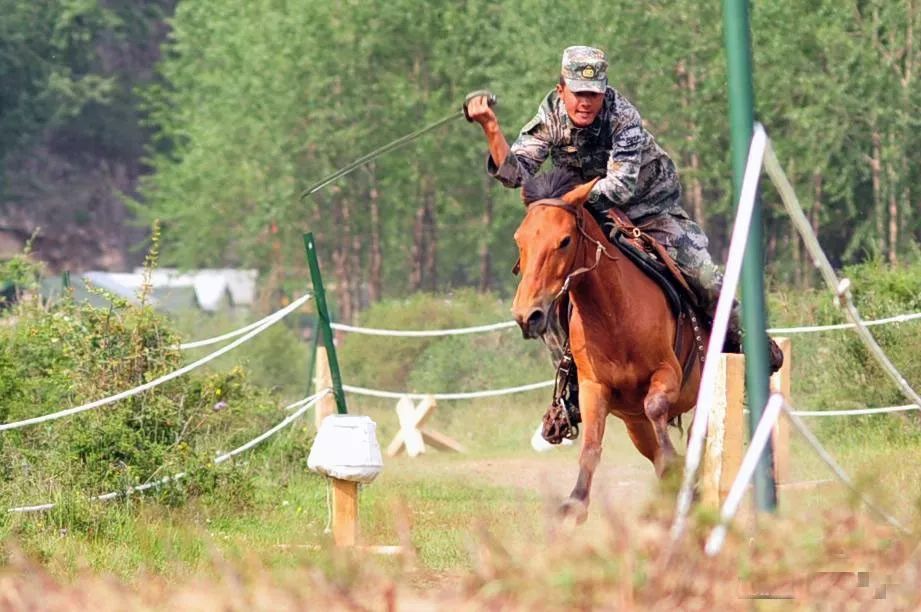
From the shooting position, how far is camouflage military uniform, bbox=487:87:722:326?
945 centimetres

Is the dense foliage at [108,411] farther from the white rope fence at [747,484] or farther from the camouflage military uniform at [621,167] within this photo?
the white rope fence at [747,484]

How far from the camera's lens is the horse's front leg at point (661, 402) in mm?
9102

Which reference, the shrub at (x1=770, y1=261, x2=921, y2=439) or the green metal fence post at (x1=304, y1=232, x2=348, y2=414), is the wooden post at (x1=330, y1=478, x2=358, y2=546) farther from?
the shrub at (x1=770, y1=261, x2=921, y2=439)

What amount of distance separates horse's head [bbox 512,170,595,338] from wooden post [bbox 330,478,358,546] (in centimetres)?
165

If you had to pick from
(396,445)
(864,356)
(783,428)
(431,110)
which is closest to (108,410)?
(783,428)

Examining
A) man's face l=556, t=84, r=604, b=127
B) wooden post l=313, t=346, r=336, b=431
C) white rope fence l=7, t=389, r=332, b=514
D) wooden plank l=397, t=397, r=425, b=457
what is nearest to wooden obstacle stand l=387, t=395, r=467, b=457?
wooden plank l=397, t=397, r=425, b=457

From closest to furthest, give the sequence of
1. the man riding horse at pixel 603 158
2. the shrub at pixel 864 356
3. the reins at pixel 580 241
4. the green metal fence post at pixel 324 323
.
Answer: the reins at pixel 580 241 → the man riding horse at pixel 603 158 → the green metal fence post at pixel 324 323 → the shrub at pixel 864 356

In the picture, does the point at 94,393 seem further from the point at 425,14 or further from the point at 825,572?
the point at 425,14

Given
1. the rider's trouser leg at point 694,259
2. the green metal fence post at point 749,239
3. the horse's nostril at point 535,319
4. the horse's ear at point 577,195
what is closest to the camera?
the green metal fence post at point 749,239

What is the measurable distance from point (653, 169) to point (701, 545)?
17.1 ft

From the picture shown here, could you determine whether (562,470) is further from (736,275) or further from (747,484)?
(747,484)

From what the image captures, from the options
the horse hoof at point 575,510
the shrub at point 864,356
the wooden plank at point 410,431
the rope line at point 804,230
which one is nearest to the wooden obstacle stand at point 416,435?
the wooden plank at point 410,431

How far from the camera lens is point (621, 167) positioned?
947 cm

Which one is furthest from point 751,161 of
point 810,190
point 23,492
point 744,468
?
point 810,190
